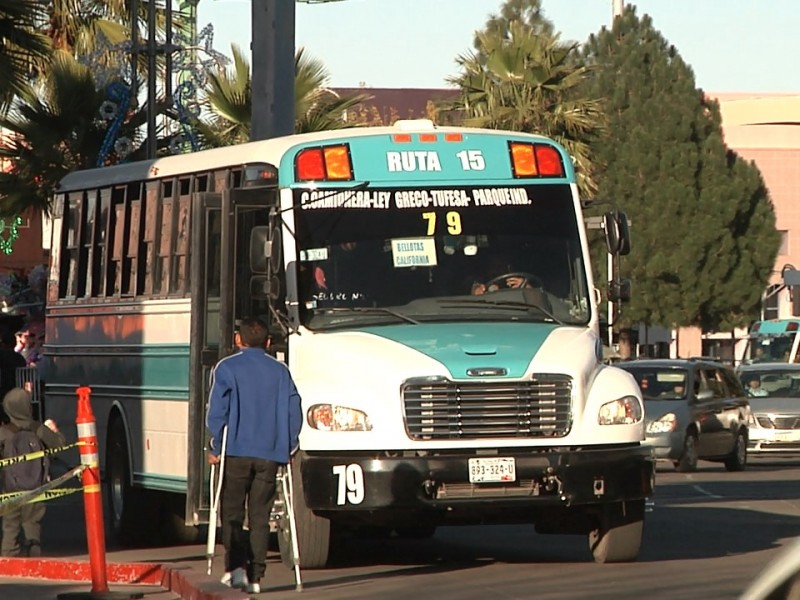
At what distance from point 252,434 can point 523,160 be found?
361 cm

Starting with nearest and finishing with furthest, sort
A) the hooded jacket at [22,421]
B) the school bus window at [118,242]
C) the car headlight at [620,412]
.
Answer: the car headlight at [620,412] < the hooded jacket at [22,421] < the school bus window at [118,242]

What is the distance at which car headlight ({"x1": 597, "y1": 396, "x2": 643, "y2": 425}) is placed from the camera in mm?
13750

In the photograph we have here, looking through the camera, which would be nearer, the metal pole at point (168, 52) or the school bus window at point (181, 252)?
the school bus window at point (181, 252)

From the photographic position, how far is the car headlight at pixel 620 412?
45.1ft

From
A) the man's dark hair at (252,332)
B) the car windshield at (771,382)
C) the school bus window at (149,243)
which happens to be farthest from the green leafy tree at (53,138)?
the man's dark hair at (252,332)

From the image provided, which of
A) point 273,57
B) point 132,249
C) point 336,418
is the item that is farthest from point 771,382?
point 336,418

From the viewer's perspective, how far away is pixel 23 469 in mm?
15367

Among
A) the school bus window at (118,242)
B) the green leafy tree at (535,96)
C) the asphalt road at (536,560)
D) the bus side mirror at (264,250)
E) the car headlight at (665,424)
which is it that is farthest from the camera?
the green leafy tree at (535,96)

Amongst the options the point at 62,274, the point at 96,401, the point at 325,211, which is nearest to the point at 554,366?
the point at 325,211

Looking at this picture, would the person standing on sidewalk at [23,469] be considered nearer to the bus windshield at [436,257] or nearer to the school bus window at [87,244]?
the bus windshield at [436,257]

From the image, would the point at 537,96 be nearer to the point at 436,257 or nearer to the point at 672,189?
the point at 672,189

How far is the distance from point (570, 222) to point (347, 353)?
214 centimetres

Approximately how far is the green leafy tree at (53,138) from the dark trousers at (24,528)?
1609 centimetres

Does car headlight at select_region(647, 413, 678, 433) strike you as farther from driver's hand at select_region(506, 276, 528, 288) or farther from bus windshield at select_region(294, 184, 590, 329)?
driver's hand at select_region(506, 276, 528, 288)
